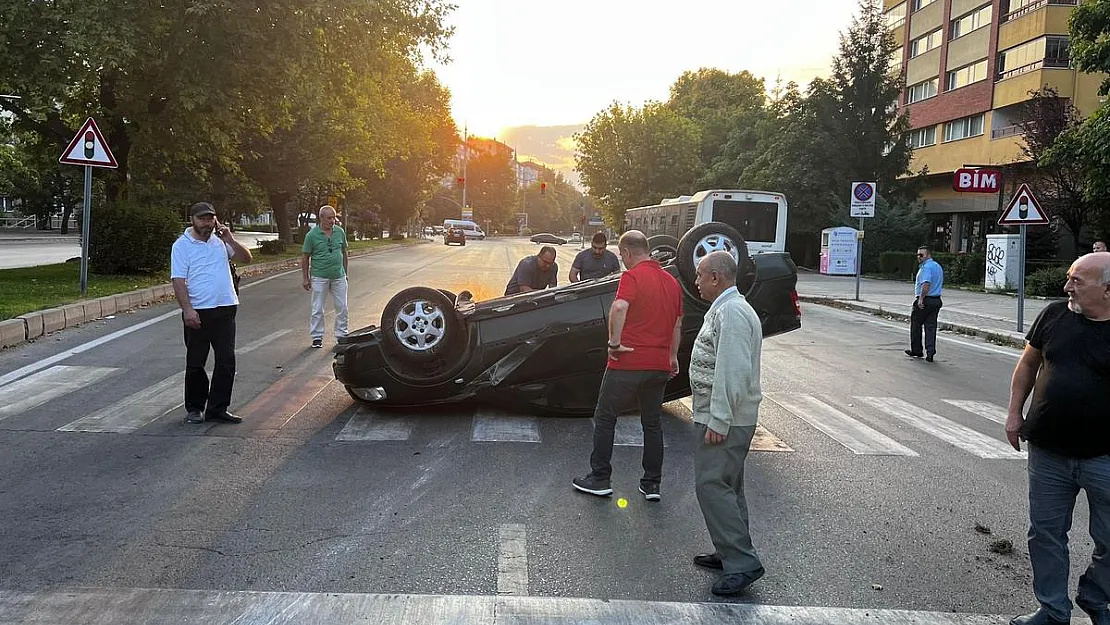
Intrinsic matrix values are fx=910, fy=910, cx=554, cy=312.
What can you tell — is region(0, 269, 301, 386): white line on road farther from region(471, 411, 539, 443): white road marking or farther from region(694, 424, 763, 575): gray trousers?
region(694, 424, 763, 575): gray trousers

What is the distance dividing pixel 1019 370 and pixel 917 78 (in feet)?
173

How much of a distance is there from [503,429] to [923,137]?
48004 millimetres

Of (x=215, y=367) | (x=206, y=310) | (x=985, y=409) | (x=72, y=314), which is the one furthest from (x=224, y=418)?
(x=985, y=409)

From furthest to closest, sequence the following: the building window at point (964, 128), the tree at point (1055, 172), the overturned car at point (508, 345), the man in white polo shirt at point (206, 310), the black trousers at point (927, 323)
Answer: the building window at point (964, 128) < the tree at point (1055, 172) < the black trousers at point (927, 323) < the overturned car at point (508, 345) < the man in white polo shirt at point (206, 310)

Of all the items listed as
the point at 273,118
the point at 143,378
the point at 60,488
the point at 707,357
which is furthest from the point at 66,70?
the point at 707,357

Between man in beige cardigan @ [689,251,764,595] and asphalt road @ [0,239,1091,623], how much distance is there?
0.23 metres

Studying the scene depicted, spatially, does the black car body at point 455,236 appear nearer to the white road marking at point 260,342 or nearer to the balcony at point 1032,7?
the balcony at point 1032,7

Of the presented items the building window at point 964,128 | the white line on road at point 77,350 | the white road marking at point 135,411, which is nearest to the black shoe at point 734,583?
the white road marking at point 135,411

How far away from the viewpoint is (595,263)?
35.1 feet

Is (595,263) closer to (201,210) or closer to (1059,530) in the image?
(201,210)

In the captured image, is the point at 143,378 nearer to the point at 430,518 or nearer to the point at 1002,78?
the point at 430,518

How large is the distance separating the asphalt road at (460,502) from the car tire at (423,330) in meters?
0.54

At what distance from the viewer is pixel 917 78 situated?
5144 centimetres

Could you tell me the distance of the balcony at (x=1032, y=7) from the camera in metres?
38.8
